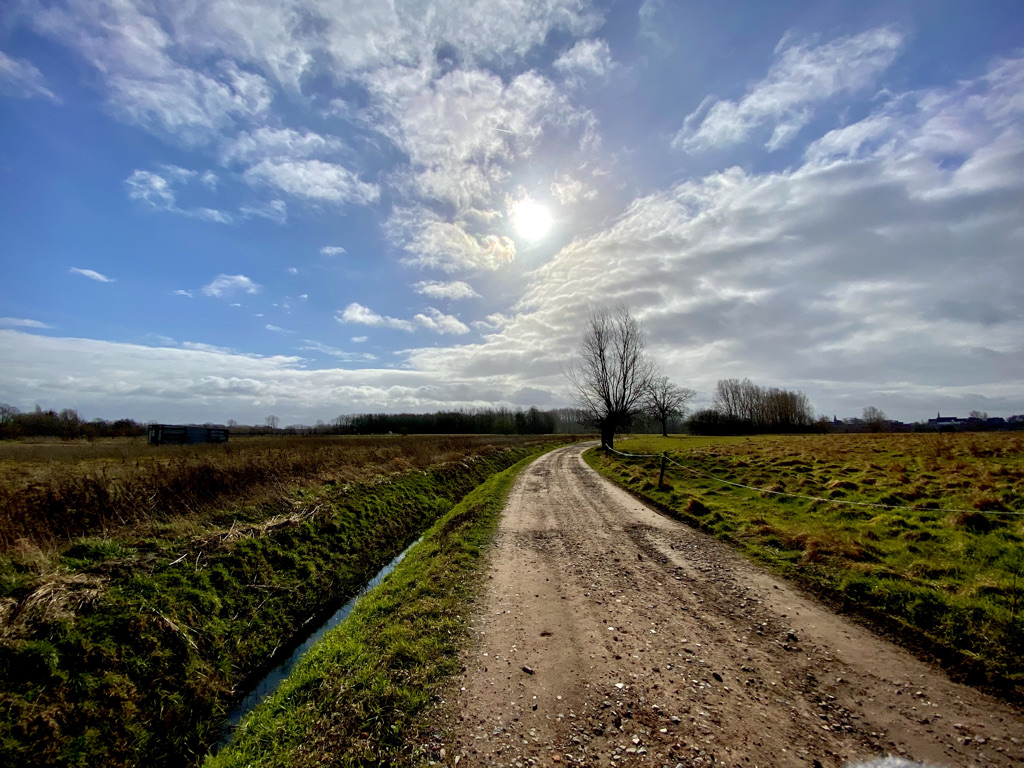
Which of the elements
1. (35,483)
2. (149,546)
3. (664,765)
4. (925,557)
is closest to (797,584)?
(925,557)

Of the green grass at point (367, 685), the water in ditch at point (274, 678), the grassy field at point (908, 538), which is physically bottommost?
the water in ditch at point (274, 678)

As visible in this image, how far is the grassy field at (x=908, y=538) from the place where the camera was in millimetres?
5523

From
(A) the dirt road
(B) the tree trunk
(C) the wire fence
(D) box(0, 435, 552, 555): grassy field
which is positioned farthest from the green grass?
(B) the tree trunk

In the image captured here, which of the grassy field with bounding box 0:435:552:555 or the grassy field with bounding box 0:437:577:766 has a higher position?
the grassy field with bounding box 0:435:552:555

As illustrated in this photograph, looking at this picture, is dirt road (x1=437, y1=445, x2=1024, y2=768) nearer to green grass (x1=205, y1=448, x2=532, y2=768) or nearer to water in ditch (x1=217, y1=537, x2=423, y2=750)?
green grass (x1=205, y1=448, x2=532, y2=768)

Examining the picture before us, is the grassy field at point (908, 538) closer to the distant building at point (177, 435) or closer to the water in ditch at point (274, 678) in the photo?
the water in ditch at point (274, 678)

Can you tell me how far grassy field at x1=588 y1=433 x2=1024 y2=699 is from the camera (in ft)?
18.1

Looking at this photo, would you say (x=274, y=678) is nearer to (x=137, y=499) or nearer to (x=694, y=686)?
(x=694, y=686)

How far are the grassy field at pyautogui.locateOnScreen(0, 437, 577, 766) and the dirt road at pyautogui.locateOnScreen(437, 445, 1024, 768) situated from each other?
435cm

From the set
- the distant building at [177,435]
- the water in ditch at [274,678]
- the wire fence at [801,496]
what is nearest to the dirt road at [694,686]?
the water in ditch at [274,678]

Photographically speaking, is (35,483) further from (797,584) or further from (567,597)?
(797,584)

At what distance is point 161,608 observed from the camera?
7227mm

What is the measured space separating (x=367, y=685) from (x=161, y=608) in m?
4.73

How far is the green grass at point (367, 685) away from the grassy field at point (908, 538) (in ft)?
21.4
